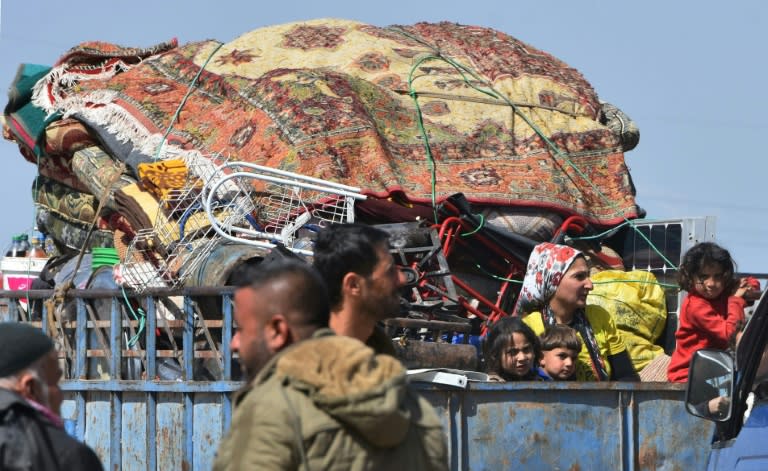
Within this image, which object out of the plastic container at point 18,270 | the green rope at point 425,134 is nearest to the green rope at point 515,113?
the green rope at point 425,134

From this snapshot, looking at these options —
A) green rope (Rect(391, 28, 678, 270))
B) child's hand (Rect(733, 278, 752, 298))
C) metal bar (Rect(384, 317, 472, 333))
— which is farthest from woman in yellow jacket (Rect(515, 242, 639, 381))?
green rope (Rect(391, 28, 678, 270))

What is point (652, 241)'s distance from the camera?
30.5ft

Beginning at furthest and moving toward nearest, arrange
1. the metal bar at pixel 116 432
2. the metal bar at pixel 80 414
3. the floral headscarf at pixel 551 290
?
the metal bar at pixel 80 414 → the metal bar at pixel 116 432 → the floral headscarf at pixel 551 290

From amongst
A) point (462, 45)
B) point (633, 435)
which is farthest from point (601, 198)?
point (633, 435)

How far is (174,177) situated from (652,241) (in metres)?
3.25

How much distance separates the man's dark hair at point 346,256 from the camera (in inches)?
137

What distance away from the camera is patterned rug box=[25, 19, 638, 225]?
30.1ft

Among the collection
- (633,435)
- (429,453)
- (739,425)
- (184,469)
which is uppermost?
(429,453)

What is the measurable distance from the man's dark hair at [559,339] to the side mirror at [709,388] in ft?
7.32

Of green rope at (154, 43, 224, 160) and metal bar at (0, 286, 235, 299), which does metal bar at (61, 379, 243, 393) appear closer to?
metal bar at (0, 286, 235, 299)

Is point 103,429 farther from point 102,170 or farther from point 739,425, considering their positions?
point 739,425

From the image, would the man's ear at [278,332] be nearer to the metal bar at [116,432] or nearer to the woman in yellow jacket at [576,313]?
the woman in yellow jacket at [576,313]

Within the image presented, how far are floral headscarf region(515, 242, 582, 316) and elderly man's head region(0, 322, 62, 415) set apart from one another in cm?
407

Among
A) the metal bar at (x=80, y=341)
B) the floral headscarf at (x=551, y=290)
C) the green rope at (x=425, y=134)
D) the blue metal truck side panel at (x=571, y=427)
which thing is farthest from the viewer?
the green rope at (x=425, y=134)
